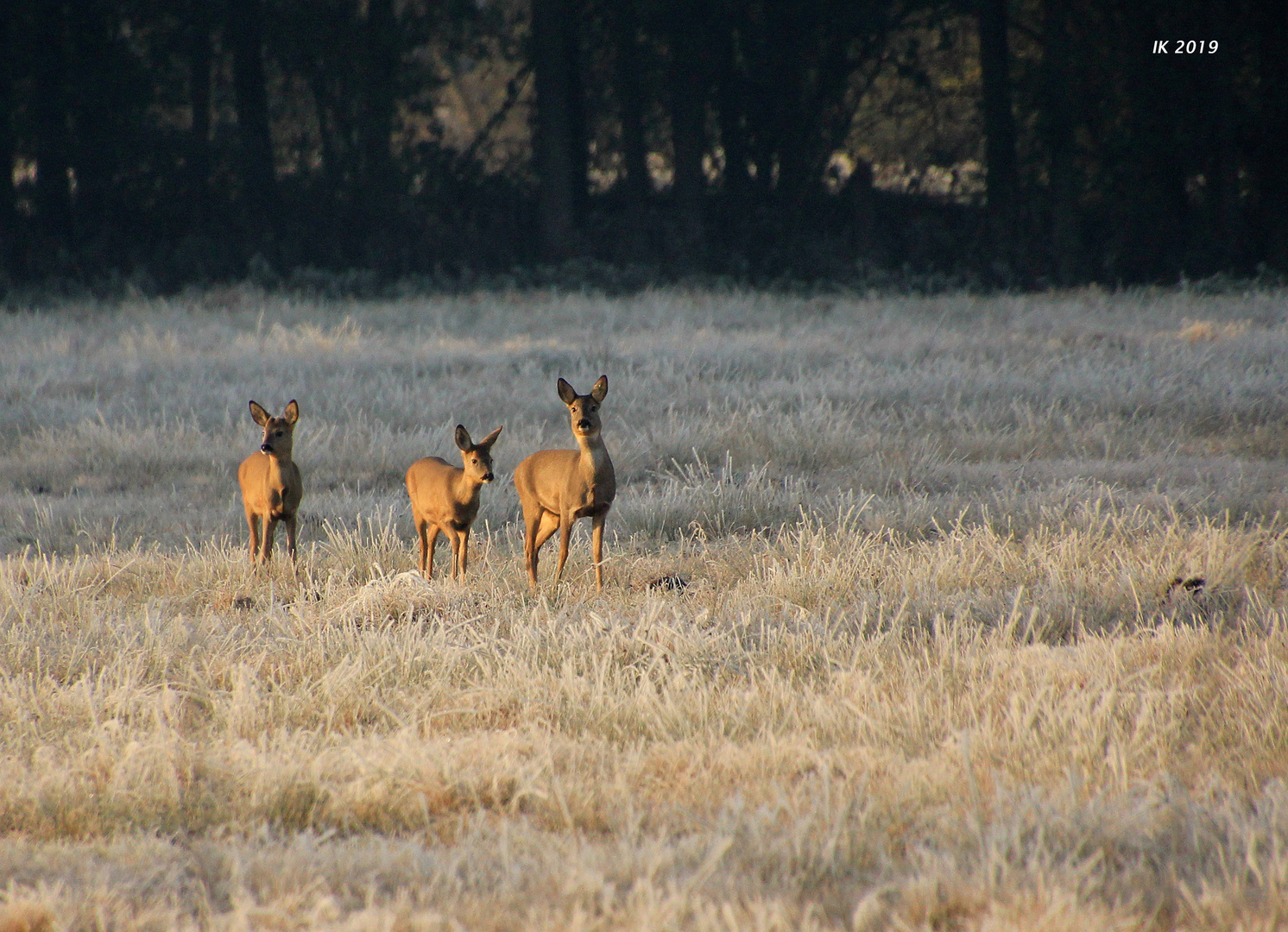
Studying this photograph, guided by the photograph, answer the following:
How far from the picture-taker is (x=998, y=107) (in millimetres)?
20906

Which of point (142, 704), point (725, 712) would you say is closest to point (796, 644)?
point (725, 712)

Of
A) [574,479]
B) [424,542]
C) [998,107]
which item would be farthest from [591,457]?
[998,107]

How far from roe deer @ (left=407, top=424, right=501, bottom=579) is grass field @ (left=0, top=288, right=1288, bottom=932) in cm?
24

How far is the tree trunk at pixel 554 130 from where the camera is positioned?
21.5 m

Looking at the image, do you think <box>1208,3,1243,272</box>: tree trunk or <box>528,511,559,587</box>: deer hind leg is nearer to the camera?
<box>528,511,559,587</box>: deer hind leg

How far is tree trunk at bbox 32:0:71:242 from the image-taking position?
19.9 metres

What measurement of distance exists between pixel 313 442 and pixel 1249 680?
6.60 metres

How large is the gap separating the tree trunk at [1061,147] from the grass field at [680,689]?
11.4 m

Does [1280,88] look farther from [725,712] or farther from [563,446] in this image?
[725,712]

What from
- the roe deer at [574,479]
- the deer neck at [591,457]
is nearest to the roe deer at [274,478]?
the roe deer at [574,479]

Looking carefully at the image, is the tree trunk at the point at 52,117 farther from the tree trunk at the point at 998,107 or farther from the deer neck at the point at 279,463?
the deer neck at the point at 279,463

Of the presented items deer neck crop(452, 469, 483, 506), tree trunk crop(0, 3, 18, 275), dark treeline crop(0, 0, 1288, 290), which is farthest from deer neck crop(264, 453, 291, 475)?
tree trunk crop(0, 3, 18, 275)

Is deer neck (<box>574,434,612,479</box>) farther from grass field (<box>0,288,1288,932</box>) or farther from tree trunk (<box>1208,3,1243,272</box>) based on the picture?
tree trunk (<box>1208,3,1243,272</box>)

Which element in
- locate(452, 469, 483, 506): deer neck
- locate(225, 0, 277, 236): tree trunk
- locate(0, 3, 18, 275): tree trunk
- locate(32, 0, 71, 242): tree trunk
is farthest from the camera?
locate(225, 0, 277, 236): tree trunk
